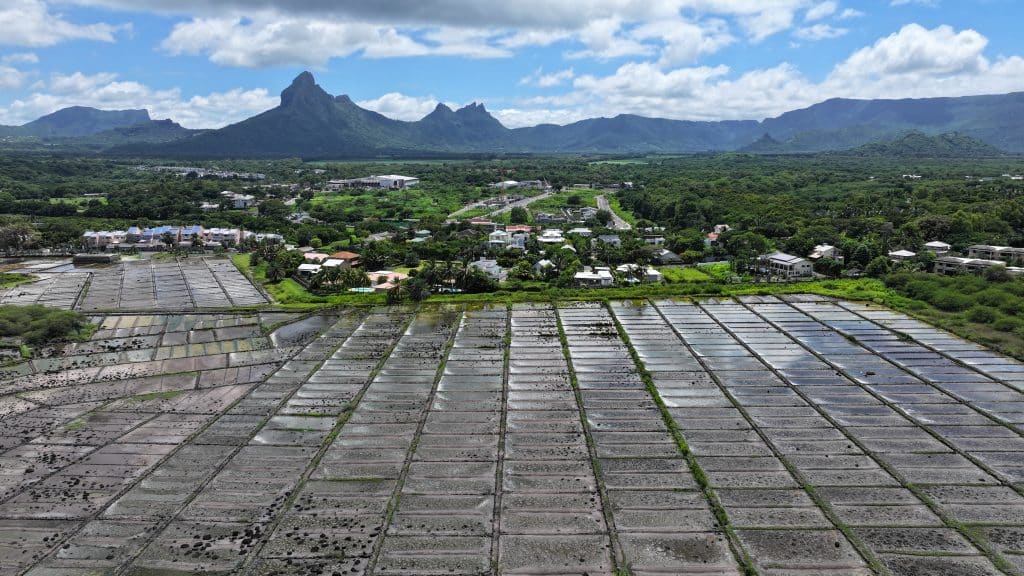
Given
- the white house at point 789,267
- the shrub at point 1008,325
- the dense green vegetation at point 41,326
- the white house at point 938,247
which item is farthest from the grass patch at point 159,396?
the white house at point 938,247

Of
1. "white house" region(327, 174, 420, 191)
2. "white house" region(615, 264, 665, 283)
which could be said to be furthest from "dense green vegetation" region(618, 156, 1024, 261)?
"white house" region(327, 174, 420, 191)

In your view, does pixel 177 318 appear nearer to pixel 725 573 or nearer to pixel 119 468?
pixel 119 468

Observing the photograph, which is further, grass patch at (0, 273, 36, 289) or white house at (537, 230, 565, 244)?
white house at (537, 230, 565, 244)

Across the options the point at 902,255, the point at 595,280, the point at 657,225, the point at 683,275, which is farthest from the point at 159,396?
the point at 657,225

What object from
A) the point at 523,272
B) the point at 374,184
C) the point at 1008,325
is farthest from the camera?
the point at 374,184

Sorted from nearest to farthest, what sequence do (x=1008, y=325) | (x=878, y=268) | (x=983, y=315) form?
1. (x=1008, y=325)
2. (x=983, y=315)
3. (x=878, y=268)

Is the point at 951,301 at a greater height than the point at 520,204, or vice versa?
the point at 520,204

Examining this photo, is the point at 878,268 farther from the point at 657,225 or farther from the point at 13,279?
the point at 13,279

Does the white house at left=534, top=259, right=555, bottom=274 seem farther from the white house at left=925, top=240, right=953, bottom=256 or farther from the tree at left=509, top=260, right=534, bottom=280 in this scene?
the white house at left=925, top=240, right=953, bottom=256
